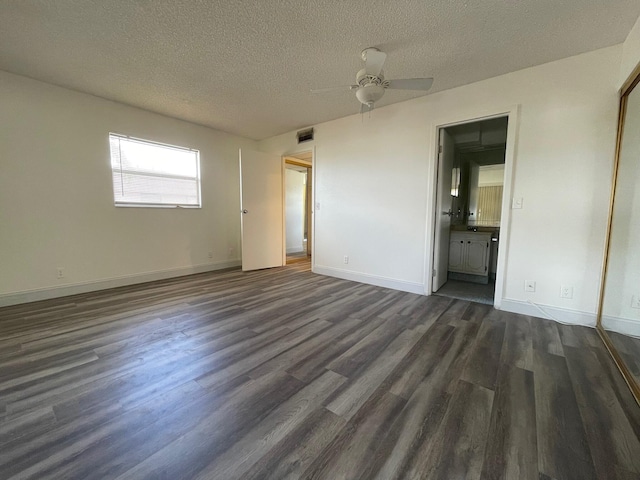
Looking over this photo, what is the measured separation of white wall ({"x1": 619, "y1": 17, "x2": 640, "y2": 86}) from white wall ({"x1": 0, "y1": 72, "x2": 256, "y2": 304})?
5125 millimetres

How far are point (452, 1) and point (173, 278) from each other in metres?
4.69

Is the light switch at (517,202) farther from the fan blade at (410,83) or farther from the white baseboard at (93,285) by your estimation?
the white baseboard at (93,285)

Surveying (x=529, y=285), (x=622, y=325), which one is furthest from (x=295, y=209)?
(x=622, y=325)

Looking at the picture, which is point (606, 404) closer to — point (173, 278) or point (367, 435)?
point (367, 435)

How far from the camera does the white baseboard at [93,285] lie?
2895 millimetres

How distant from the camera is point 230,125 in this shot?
4.36 meters

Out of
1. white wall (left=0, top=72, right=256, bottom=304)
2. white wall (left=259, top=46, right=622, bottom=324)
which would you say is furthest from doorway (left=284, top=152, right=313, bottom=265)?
white wall (left=259, top=46, right=622, bottom=324)

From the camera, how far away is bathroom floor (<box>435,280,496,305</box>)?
3.17 meters

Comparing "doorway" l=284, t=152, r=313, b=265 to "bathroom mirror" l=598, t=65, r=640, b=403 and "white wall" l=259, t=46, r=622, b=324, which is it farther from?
"bathroom mirror" l=598, t=65, r=640, b=403

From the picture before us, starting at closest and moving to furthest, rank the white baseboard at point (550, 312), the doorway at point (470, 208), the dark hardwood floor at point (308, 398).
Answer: the dark hardwood floor at point (308, 398)
the white baseboard at point (550, 312)
the doorway at point (470, 208)

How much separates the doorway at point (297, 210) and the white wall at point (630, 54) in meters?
5.02

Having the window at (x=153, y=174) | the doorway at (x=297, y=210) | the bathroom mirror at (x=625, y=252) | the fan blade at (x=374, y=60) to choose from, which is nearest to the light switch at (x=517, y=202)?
the bathroom mirror at (x=625, y=252)

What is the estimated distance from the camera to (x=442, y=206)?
3.36 meters

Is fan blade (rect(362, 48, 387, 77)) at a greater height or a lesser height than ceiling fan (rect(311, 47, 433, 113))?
greater
